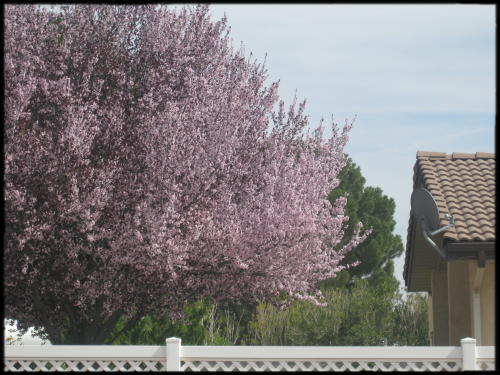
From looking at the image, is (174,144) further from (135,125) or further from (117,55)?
(117,55)

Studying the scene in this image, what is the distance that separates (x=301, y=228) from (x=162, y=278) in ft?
7.83

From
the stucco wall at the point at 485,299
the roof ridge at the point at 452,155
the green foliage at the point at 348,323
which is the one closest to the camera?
the stucco wall at the point at 485,299

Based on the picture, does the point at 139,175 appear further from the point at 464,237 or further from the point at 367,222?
the point at 367,222

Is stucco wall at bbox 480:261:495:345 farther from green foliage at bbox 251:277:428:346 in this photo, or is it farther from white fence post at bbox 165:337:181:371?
green foliage at bbox 251:277:428:346

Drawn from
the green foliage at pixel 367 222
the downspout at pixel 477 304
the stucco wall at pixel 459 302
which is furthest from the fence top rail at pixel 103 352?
the green foliage at pixel 367 222

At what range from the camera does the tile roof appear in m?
11.5

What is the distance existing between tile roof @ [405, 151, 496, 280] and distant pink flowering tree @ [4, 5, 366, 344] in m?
2.05

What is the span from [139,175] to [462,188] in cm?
539

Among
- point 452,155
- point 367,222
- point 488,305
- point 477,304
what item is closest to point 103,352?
point 477,304

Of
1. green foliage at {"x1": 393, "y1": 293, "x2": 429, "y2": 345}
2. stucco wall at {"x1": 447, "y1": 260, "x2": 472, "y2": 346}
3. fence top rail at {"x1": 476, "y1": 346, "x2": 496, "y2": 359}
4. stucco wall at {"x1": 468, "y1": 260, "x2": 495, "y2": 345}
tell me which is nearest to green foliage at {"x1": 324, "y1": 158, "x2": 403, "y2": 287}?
green foliage at {"x1": 393, "y1": 293, "x2": 429, "y2": 345}

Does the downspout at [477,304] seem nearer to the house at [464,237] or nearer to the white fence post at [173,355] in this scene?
the house at [464,237]

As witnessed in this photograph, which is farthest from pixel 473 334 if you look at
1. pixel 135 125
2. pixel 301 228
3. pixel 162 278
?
pixel 135 125

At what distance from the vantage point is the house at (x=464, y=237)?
1125 centimetres

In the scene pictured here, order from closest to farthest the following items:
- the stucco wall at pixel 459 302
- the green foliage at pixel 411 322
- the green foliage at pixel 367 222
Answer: the stucco wall at pixel 459 302
the green foliage at pixel 411 322
the green foliage at pixel 367 222
